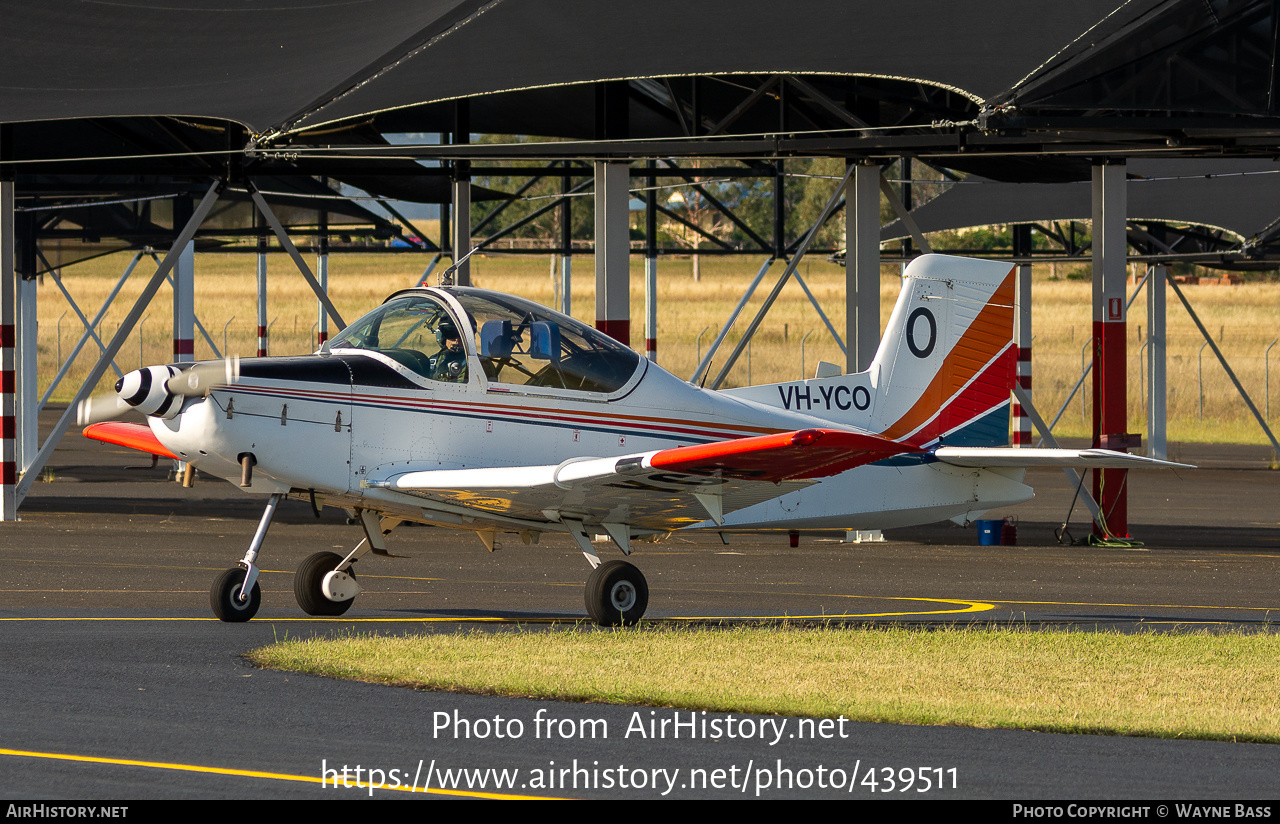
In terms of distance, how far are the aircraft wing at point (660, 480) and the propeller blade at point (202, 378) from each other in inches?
49.5

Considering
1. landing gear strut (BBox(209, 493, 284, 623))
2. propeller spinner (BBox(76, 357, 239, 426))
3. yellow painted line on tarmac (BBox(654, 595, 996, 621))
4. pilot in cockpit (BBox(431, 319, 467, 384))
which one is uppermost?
pilot in cockpit (BBox(431, 319, 467, 384))

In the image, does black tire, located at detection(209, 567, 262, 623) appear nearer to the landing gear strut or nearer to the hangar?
the landing gear strut

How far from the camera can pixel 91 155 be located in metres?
21.1

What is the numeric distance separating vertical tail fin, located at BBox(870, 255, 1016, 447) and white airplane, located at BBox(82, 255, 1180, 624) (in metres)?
0.58

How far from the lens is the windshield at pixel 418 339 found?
11.6 metres

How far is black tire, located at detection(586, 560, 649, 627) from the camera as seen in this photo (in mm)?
11617

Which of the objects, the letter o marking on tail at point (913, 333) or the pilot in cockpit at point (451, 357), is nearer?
the pilot in cockpit at point (451, 357)

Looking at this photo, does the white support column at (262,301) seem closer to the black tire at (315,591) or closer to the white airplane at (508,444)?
the white airplane at (508,444)

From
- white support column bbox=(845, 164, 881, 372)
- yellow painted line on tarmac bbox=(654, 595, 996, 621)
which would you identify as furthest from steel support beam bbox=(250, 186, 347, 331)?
yellow painted line on tarmac bbox=(654, 595, 996, 621)

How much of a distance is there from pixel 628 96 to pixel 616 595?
902 centimetres

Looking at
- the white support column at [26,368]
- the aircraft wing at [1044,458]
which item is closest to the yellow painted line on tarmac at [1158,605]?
the aircraft wing at [1044,458]
